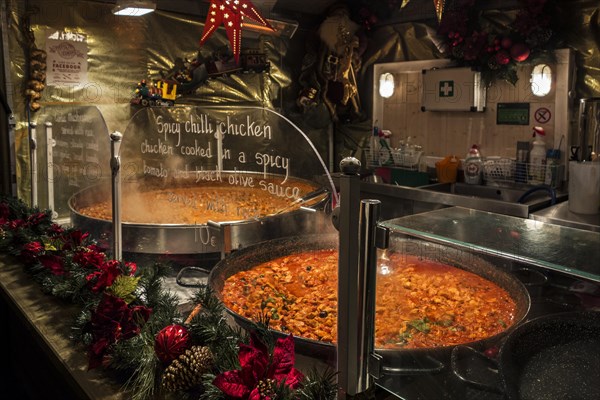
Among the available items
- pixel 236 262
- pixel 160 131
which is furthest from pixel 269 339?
pixel 160 131

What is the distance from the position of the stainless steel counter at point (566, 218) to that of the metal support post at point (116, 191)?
98.5 inches

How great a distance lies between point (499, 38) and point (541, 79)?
45 cm

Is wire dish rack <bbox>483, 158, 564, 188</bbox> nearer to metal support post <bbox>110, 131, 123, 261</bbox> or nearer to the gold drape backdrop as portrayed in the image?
the gold drape backdrop

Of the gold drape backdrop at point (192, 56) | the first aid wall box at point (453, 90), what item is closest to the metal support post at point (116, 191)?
the gold drape backdrop at point (192, 56)

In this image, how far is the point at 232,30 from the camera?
93.0 inches

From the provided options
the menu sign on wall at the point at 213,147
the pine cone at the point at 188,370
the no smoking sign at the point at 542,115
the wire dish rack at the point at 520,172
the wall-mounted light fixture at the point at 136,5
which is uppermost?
the wall-mounted light fixture at the point at 136,5

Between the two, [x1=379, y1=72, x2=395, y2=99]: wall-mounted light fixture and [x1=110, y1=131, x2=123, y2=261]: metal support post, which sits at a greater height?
[x1=379, y1=72, x2=395, y2=99]: wall-mounted light fixture

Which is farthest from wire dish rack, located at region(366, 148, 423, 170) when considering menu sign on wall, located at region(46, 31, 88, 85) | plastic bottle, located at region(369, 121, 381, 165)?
menu sign on wall, located at region(46, 31, 88, 85)

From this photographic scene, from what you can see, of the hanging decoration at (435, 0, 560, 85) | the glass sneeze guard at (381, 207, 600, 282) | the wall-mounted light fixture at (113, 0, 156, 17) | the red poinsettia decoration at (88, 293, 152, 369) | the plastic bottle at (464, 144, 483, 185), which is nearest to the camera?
the glass sneeze guard at (381, 207, 600, 282)

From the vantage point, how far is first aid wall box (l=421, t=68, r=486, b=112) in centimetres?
430

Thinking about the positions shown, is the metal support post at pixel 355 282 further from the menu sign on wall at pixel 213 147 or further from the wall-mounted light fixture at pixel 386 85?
the wall-mounted light fixture at pixel 386 85

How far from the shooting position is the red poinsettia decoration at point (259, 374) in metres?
0.97

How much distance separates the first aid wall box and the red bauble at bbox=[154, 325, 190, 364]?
373cm

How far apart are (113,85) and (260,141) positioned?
2.62 m
